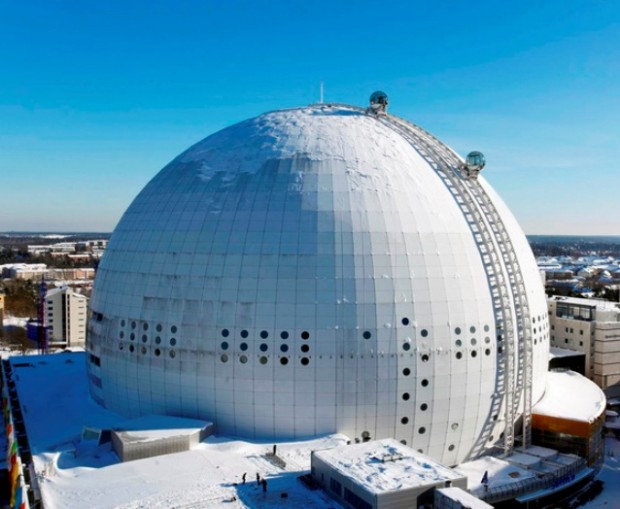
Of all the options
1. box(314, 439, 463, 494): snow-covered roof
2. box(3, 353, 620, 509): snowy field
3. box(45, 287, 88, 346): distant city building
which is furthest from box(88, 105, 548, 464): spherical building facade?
box(45, 287, 88, 346): distant city building

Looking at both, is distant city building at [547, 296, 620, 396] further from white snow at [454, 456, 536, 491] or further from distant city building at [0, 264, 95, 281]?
distant city building at [0, 264, 95, 281]

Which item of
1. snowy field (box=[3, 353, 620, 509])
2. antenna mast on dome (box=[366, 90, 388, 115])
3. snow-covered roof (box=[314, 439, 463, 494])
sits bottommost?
snowy field (box=[3, 353, 620, 509])

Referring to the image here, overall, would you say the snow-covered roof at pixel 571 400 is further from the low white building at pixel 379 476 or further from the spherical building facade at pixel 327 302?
the low white building at pixel 379 476

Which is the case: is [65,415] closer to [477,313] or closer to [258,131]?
[258,131]

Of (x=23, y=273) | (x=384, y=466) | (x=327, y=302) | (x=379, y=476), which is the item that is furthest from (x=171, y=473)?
(x=23, y=273)

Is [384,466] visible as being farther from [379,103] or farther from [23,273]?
[23,273]

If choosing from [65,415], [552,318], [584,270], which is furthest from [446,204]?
[584,270]
